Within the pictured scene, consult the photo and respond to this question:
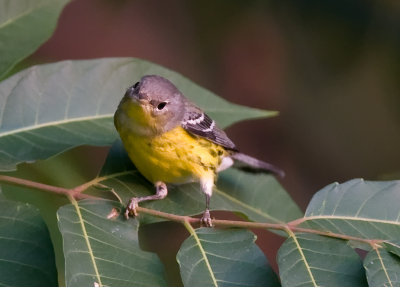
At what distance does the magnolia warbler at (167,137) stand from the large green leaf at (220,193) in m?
0.04

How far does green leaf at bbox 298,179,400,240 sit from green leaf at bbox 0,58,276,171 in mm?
695

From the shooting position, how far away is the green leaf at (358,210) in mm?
2250

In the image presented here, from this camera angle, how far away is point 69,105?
2672 millimetres

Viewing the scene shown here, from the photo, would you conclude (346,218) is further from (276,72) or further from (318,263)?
(276,72)

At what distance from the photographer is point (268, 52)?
7488 millimetres

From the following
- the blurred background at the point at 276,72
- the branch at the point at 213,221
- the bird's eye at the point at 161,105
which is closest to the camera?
the branch at the point at 213,221

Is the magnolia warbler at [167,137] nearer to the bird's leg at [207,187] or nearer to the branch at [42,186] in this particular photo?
the bird's leg at [207,187]

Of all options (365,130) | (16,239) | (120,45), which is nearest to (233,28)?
(120,45)

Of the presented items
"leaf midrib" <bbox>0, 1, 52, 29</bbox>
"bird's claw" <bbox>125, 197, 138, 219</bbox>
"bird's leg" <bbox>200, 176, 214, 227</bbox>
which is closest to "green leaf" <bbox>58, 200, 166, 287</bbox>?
"bird's claw" <bbox>125, 197, 138, 219</bbox>

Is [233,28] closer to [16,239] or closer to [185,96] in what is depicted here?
[185,96]

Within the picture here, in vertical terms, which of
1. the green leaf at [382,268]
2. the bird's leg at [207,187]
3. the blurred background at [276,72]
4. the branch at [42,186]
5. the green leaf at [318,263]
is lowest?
the blurred background at [276,72]

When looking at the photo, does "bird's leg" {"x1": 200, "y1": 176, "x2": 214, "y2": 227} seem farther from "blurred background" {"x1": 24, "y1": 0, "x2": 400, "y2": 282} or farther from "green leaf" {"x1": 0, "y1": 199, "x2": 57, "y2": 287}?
"blurred background" {"x1": 24, "y1": 0, "x2": 400, "y2": 282}

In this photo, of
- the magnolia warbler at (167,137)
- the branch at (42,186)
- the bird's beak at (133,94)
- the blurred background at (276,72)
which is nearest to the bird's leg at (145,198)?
the magnolia warbler at (167,137)

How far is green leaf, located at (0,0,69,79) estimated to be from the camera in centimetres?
264
